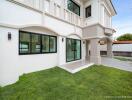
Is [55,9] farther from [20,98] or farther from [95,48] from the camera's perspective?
[20,98]

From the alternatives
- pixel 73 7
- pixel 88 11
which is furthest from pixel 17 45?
pixel 88 11

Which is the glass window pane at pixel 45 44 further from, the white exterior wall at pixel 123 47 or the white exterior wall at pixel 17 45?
the white exterior wall at pixel 123 47

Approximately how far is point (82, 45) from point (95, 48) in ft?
7.71

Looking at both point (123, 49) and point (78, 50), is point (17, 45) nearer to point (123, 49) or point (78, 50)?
point (78, 50)

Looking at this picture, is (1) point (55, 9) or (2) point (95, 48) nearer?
→ (1) point (55, 9)

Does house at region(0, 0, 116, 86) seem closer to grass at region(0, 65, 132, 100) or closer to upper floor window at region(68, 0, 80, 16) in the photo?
upper floor window at region(68, 0, 80, 16)

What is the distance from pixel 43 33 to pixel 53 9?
2263 millimetres

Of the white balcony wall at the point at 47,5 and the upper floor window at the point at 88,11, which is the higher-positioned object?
the upper floor window at the point at 88,11

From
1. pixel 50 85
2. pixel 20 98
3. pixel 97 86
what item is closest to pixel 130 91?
pixel 97 86

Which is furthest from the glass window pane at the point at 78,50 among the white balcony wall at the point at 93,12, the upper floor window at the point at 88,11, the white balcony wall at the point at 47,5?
the white balcony wall at the point at 47,5

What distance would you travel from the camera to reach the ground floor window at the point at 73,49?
10.6 m

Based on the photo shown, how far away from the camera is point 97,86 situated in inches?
226

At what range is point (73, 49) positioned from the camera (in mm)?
11469

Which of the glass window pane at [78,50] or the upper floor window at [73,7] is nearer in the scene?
the upper floor window at [73,7]
